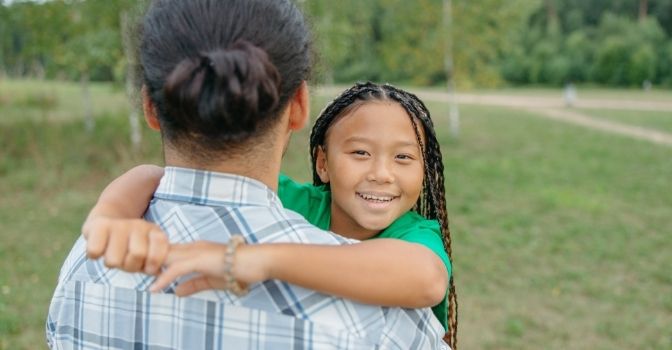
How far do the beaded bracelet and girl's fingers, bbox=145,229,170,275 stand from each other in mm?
88

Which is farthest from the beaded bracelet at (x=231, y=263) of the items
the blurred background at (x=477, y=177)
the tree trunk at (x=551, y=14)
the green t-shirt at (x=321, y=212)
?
the tree trunk at (x=551, y=14)

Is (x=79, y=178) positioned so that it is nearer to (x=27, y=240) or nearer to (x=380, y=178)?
(x=27, y=240)

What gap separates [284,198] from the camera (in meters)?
1.99

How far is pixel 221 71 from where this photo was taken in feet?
3.31

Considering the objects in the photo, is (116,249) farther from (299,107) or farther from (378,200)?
(378,200)

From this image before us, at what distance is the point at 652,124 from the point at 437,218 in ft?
58.7

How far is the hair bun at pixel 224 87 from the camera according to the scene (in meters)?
1.02

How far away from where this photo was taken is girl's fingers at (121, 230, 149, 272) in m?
0.97

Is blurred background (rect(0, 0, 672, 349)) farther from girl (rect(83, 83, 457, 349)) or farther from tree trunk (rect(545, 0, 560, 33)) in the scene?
tree trunk (rect(545, 0, 560, 33))

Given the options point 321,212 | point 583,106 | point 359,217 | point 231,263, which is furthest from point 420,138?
point 583,106

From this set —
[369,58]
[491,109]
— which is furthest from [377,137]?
[369,58]

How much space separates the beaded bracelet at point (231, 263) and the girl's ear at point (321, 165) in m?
0.90

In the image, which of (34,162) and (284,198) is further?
(34,162)

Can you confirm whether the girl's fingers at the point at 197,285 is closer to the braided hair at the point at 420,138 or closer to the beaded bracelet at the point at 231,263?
the beaded bracelet at the point at 231,263
